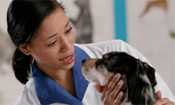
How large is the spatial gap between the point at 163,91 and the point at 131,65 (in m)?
0.21

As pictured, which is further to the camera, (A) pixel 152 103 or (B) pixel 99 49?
(B) pixel 99 49

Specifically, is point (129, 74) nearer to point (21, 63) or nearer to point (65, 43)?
point (65, 43)

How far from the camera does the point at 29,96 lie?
1311mm

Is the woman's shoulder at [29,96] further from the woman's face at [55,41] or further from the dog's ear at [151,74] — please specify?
Result: the dog's ear at [151,74]

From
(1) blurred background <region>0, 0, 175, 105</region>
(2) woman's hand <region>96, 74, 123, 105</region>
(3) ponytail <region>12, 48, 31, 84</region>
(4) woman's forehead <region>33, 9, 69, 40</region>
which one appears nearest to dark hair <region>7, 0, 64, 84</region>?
(4) woman's forehead <region>33, 9, 69, 40</region>

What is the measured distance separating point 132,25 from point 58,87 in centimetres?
80

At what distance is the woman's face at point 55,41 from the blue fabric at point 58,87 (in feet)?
0.28

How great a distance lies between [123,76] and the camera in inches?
43.4

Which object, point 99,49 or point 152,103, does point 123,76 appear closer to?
point 152,103

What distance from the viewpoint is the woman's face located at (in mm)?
1167

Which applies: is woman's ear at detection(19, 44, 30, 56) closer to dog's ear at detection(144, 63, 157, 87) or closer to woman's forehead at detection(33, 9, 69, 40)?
woman's forehead at detection(33, 9, 69, 40)

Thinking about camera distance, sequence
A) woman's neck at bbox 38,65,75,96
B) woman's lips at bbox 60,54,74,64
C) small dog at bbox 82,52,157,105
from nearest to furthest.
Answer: small dog at bbox 82,52,157,105 → woman's lips at bbox 60,54,74,64 → woman's neck at bbox 38,65,75,96

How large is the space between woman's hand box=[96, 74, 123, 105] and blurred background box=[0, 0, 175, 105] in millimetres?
871

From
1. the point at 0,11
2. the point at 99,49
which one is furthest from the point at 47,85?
the point at 0,11
